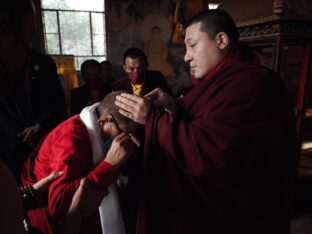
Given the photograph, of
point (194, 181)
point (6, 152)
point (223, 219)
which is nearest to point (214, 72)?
point (194, 181)

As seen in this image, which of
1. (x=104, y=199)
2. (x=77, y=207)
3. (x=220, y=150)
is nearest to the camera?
(x=220, y=150)

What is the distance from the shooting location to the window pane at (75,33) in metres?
5.82

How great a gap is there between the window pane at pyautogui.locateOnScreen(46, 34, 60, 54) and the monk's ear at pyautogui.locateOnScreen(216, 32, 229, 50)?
524cm

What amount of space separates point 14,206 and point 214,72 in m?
1.05

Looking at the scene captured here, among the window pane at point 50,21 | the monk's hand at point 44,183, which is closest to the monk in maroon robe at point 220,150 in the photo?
the monk's hand at point 44,183

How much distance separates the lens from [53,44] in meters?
5.76

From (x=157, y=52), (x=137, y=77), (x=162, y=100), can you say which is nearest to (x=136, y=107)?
(x=162, y=100)

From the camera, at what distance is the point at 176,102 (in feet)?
4.32

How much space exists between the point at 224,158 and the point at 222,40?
0.64m

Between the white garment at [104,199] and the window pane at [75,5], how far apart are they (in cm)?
518

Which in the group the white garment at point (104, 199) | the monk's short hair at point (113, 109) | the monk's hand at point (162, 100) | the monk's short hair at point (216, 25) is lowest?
the white garment at point (104, 199)

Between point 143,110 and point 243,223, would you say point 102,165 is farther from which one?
point 243,223

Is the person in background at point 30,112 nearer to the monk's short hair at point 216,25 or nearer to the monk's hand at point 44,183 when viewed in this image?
the monk's hand at point 44,183

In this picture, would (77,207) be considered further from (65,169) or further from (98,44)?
(98,44)
